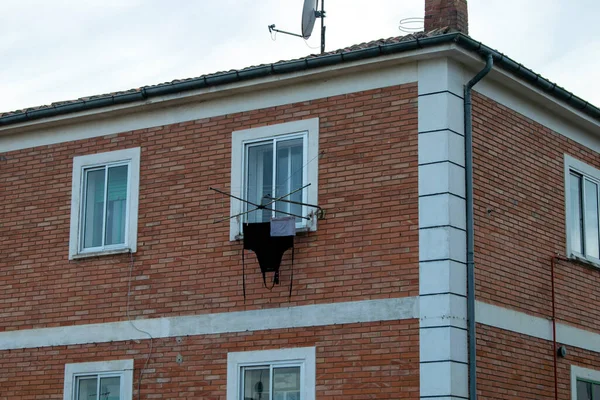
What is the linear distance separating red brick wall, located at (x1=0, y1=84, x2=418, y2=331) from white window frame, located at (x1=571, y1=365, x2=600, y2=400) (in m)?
3.18

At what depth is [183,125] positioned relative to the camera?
16766 mm

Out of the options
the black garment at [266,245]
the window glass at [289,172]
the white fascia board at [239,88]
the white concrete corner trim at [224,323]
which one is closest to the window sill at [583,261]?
the white concrete corner trim at [224,323]

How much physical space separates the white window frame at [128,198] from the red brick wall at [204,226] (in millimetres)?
105

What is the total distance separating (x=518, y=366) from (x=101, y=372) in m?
5.56

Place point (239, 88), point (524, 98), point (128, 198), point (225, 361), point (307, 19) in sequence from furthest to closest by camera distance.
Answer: point (307, 19) < point (128, 198) < point (524, 98) < point (239, 88) < point (225, 361)

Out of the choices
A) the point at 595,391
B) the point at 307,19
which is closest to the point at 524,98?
the point at 307,19

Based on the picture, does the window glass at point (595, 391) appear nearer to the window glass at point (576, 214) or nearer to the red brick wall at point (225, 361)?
the window glass at point (576, 214)

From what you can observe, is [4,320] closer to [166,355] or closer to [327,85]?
[166,355]

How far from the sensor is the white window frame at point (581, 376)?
1609 cm

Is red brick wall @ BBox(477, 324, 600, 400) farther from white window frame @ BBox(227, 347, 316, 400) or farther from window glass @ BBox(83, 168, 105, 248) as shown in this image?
window glass @ BBox(83, 168, 105, 248)

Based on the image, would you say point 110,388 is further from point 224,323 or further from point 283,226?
point 283,226

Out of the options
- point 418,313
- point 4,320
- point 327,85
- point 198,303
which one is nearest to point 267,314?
point 198,303

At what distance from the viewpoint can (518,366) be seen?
15.1 meters

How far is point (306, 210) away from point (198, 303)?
75.5 inches
